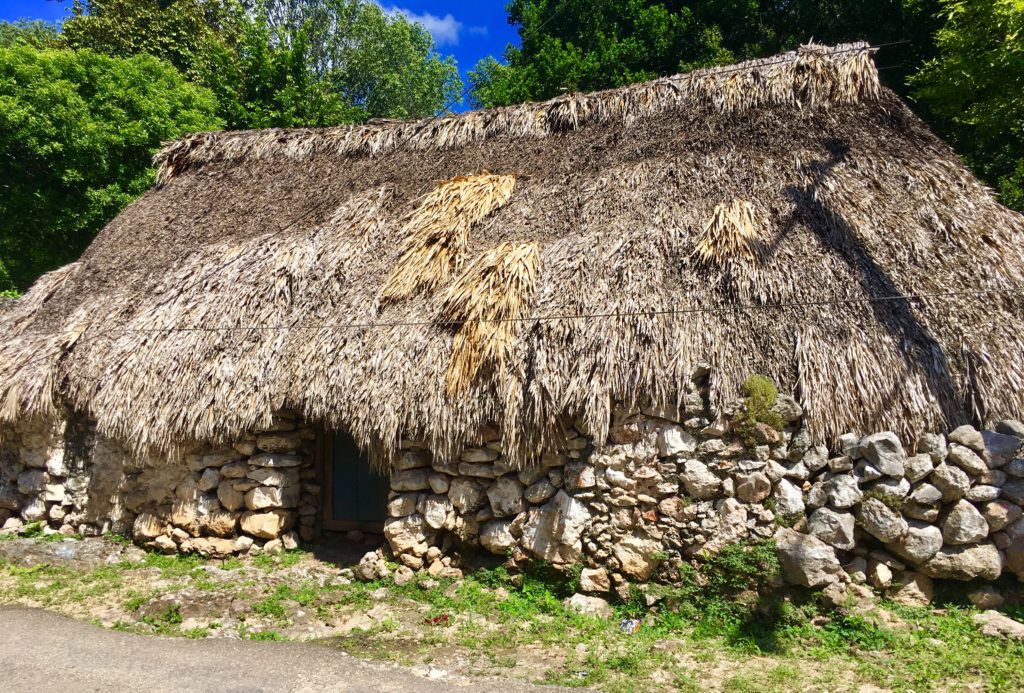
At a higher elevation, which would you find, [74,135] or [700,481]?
[74,135]

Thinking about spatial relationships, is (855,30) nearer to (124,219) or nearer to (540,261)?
(540,261)

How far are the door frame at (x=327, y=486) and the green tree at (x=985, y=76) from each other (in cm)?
752

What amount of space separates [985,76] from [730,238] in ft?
14.6

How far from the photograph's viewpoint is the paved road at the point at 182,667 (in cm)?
418

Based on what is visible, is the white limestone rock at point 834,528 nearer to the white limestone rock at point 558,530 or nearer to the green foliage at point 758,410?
the green foliage at point 758,410

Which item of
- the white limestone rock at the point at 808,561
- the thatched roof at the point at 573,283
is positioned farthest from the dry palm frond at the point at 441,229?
the white limestone rock at the point at 808,561

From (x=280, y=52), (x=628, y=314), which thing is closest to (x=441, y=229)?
(x=628, y=314)

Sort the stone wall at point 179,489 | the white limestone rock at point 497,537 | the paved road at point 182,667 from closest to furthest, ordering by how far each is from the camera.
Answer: the paved road at point 182,667, the white limestone rock at point 497,537, the stone wall at point 179,489

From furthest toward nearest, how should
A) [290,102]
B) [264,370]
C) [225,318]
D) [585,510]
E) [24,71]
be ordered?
1. [290,102]
2. [24,71]
3. [225,318]
4. [264,370]
5. [585,510]

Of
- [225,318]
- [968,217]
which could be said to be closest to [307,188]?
[225,318]

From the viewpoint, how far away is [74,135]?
40.5ft

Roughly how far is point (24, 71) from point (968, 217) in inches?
547

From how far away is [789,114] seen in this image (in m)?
6.85

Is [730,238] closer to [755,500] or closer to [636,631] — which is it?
[755,500]
